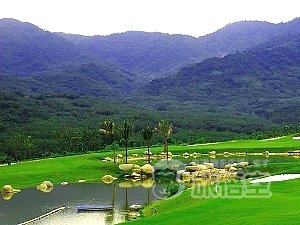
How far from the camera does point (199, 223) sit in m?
23.7

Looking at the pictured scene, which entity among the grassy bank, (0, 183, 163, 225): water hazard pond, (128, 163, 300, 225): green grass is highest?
the grassy bank

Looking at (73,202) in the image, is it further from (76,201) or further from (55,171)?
(55,171)

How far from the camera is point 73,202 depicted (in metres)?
46.2

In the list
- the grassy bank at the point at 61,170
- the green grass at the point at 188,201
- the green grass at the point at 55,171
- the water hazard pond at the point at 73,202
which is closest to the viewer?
the green grass at the point at 188,201

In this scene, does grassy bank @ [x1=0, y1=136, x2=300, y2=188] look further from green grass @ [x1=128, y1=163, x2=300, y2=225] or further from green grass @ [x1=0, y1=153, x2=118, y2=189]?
green grass @ [x1=128, y1=163, x2=300, y2=225]

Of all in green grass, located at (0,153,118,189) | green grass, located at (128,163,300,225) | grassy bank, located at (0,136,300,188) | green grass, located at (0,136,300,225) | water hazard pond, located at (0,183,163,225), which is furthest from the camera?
grassy bank, located at (0,136,300,188)

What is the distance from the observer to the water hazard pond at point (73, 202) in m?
38.0

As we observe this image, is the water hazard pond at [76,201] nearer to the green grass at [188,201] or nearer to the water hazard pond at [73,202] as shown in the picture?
the water hazard pond at [73,202]

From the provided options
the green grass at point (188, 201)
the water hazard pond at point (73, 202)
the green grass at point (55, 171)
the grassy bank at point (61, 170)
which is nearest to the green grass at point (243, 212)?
the green grass at point (188, 201)

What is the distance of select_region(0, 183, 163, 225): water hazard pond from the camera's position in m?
38.0

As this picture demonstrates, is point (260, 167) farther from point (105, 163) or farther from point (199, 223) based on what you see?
point (199, 223)

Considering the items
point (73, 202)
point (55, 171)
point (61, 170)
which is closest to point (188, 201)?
point (73, 202)

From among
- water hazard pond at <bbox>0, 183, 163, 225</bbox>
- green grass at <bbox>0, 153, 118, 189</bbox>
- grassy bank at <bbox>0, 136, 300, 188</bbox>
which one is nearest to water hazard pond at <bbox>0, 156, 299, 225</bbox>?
water hazard pond at <bbox>0, 183, 163, 225</bbox>

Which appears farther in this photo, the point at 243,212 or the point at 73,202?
the point at 73,202
